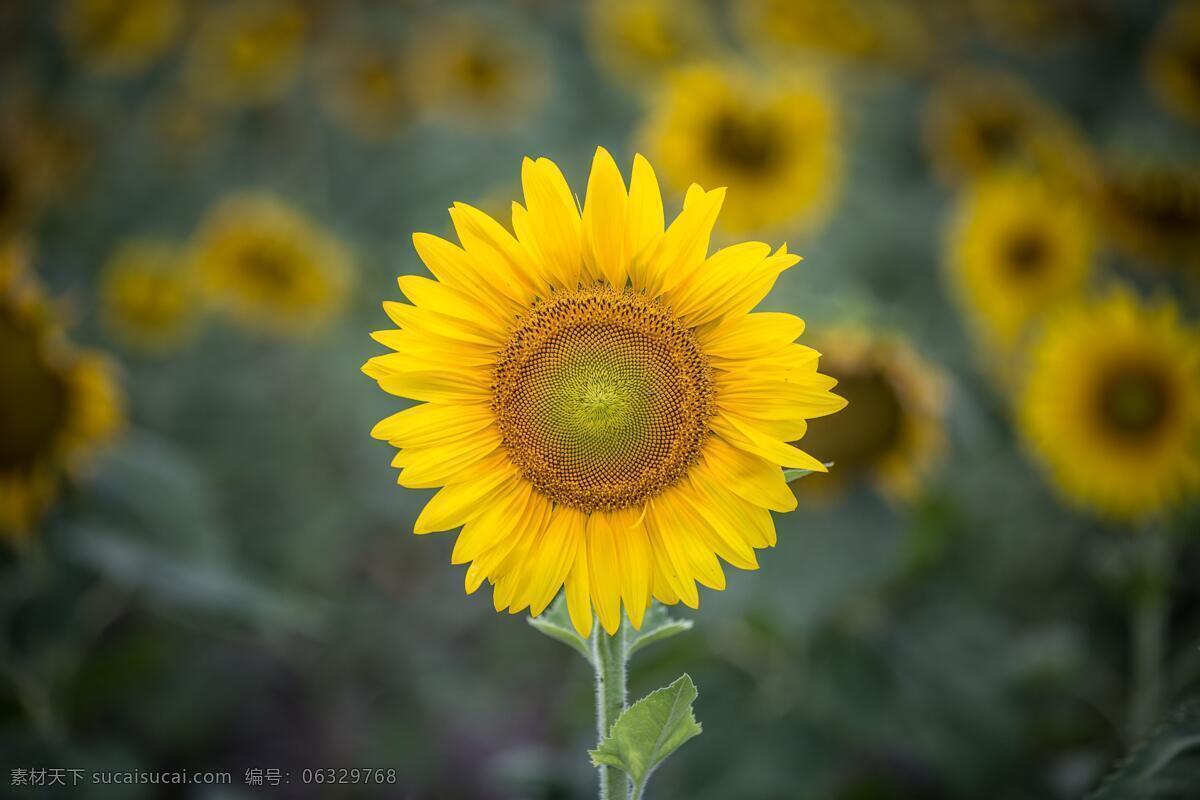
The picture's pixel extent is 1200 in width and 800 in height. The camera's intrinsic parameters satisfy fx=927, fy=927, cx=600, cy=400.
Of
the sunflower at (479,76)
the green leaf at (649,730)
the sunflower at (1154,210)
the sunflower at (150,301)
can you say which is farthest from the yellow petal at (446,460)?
the sunflower at (479,76)

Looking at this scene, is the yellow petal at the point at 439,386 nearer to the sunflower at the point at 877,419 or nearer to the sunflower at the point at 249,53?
the sunflower at the point at 877,419

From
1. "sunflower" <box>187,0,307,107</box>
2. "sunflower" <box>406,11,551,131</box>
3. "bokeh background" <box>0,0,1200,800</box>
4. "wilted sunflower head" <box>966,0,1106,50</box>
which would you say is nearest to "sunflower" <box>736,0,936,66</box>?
"bokeh background" <box>0,0,1200,800</box>

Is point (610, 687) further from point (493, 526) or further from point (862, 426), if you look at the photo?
point (862, 426)

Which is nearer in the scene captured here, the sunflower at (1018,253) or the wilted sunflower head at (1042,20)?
the sunflower at (1018,253)

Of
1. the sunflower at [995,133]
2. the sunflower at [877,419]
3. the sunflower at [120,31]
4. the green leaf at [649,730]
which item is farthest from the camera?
the sunflower at [120,31]

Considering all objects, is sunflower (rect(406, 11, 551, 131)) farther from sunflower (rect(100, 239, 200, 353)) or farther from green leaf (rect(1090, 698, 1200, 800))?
green leaf (rect(1090, 698, 1200, 800))

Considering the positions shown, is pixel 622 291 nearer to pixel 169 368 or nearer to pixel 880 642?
pixel 880 642
